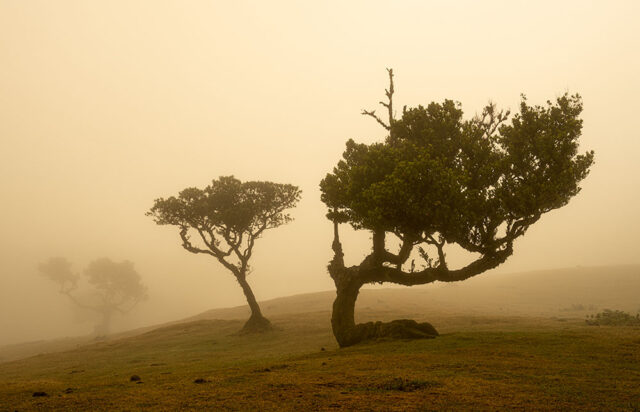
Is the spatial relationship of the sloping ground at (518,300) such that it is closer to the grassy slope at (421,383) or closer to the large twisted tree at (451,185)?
the large twisted tree at (451,185)

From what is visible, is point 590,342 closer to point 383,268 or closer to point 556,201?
point 556,201

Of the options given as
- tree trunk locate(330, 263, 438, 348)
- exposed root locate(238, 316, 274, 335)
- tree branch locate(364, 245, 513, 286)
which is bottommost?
exposed root locate(238, 316, 274, 335)

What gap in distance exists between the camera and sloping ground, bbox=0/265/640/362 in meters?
56.0

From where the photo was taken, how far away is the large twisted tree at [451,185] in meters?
19.8

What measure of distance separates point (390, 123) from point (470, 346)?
14222mm

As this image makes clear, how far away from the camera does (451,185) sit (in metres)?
19.6

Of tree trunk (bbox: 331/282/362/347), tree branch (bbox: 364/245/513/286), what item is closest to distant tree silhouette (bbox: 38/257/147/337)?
tree trunk (bbox: 331/282/362/347)

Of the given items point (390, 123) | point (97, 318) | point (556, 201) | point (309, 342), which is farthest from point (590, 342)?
point (97, 318)

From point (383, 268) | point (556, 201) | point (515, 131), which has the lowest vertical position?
point (383, 268)

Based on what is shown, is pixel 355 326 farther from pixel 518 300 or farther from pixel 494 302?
pixel 518 300

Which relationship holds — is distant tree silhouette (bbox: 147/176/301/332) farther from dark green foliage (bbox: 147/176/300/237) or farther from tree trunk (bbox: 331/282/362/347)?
tree trunk (bbox: 331/282/362/347)

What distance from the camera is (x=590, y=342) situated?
1739 cm

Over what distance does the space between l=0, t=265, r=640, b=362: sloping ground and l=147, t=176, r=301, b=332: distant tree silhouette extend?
14557mm

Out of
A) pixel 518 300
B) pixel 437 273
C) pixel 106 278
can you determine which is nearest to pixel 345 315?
pixel 437 273
